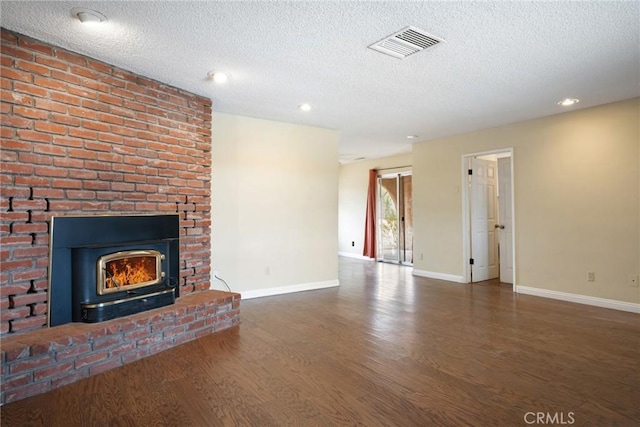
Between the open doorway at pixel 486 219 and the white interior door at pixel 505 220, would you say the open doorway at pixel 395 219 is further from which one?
the white interior door at pixel 505 220

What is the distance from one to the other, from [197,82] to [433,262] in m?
4.81

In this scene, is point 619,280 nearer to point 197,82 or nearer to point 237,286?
point 237,286

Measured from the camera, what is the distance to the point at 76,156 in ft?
9.58

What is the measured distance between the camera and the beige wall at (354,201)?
930 centimetres

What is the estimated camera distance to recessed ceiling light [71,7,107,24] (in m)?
2.34

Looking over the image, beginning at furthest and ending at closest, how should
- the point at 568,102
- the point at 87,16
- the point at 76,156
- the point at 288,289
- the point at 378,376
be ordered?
the point at 288,289 < the point at 568,102 < the point at 76,156 < the point at 378,376 < the point at 87,16

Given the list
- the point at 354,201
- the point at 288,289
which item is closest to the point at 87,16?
the point at 288,289

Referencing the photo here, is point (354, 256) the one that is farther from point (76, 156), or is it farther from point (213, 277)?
point (76, 156)

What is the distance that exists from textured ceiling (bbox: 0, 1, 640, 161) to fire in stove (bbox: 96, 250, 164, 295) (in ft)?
5.38

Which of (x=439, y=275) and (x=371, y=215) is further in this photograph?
(x=371, y=215)

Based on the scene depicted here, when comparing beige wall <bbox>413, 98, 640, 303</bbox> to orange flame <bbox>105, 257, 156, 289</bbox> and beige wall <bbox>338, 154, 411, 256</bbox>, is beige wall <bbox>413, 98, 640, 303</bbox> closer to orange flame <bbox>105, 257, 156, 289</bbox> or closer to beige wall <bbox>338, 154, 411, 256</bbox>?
beige wall <bbox>338, 154, 411, 256</bbox>

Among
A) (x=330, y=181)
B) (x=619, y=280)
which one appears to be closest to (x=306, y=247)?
(x=330, y=181)

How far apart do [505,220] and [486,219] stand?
0.33 metres

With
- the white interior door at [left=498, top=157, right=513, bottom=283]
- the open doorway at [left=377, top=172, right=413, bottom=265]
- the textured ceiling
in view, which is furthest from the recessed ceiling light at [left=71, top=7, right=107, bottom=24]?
the open doorway at [left=377, top=172, right=413, bottom=265]
